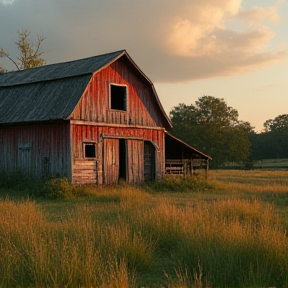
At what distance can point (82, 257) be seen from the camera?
6.43 m

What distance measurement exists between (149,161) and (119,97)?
3998 millimetres

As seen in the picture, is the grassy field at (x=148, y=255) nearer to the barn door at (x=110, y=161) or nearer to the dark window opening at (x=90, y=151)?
the dark window opening at (x=90, y=151)

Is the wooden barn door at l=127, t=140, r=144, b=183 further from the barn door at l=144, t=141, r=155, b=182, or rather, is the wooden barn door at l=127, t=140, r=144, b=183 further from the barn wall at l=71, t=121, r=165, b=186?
the barn door at l=144, t=141, r=155, b=182

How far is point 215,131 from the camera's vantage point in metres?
61.8

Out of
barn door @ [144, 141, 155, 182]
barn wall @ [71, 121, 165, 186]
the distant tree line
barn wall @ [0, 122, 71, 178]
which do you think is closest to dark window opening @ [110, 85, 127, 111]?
barn wall @ [71, 121, 165, 186]

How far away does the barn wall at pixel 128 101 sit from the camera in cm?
2097

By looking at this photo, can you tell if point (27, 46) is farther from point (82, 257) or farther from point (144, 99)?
point (82, 257)

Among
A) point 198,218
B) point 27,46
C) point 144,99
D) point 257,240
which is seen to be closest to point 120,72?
point 144,99

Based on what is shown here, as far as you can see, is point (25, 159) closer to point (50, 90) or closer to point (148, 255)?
point (50, 90)

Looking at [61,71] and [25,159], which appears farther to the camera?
[61,71]

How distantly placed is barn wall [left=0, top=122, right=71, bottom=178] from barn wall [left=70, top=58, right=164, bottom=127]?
4.54 ft

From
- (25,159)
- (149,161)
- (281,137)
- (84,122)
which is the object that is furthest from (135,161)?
(281,137)

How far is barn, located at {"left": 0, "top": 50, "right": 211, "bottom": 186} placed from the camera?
66.3 ft

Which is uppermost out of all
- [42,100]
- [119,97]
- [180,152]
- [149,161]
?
[119,97]
